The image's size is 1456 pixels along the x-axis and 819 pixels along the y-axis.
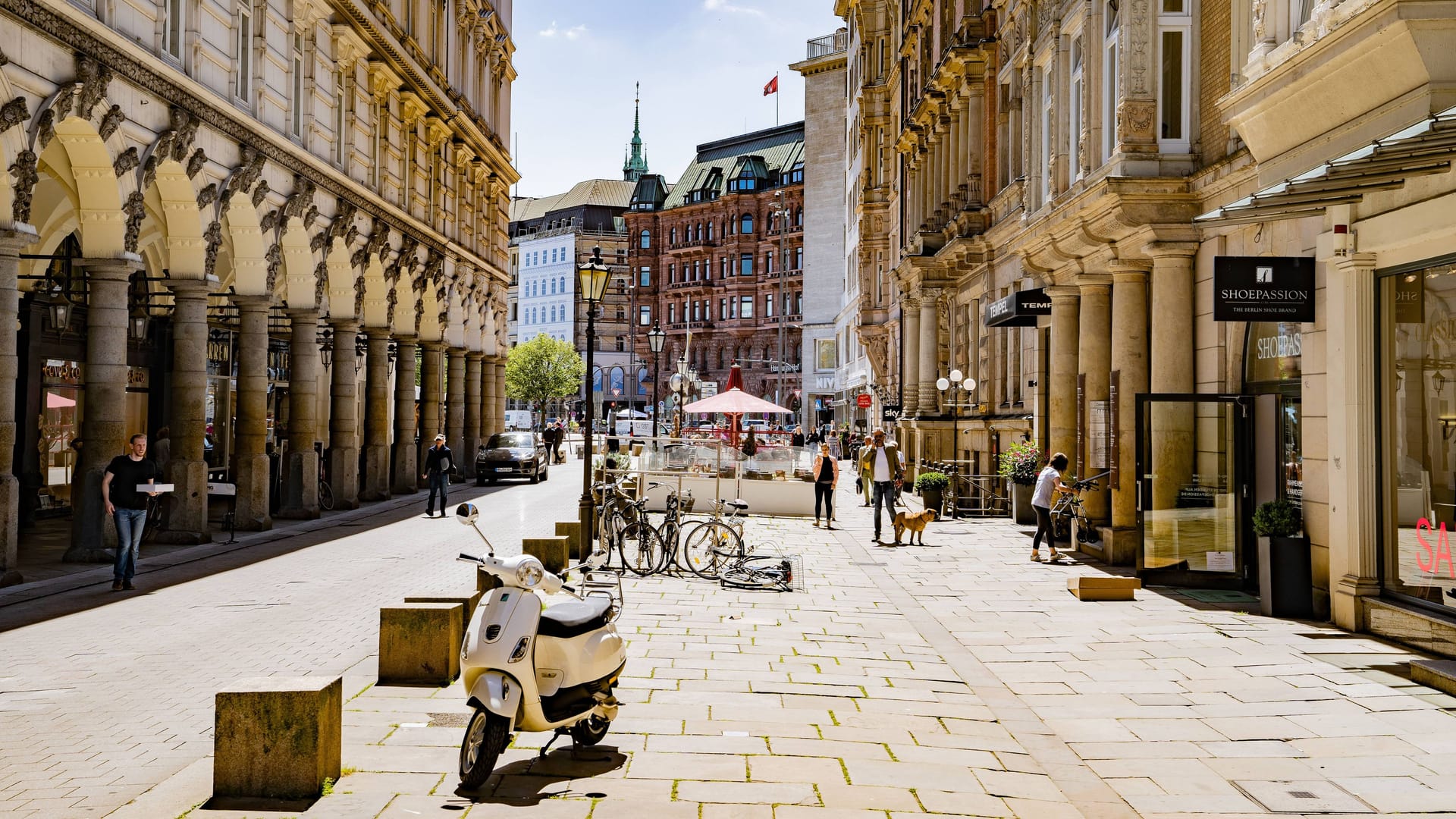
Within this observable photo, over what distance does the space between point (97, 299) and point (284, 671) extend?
9066mm

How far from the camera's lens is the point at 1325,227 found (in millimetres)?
11758

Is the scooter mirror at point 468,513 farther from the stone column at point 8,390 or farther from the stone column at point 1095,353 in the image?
the stone column at point 1095,353

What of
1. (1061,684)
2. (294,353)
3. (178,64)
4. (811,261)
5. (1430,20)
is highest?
(811,261)

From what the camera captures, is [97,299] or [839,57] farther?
[839,57]

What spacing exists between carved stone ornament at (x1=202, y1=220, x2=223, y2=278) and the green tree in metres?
73.1

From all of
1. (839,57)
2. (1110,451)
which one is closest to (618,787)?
(1110,451)

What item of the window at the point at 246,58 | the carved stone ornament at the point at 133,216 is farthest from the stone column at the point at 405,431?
the carved stone ornament at the point at 133,216

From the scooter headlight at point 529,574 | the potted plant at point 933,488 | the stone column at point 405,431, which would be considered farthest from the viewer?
the stone column at point 405,431

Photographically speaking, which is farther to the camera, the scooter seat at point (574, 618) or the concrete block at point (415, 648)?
the concrete block at point (415, 648)

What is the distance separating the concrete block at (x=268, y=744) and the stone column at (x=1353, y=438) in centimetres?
912

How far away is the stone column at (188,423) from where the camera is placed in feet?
60.7

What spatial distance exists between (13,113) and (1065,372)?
49.1 feet

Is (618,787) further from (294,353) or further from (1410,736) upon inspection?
(294,353)

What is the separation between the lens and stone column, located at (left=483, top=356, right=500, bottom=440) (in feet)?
141
